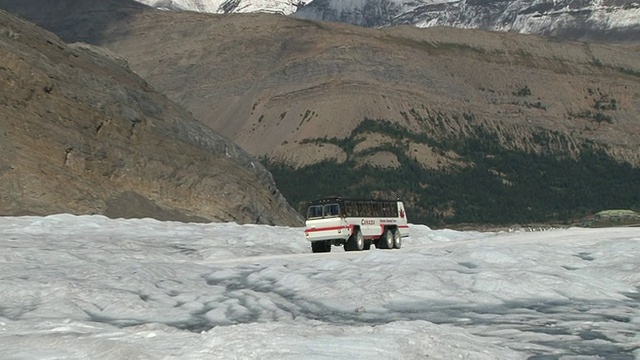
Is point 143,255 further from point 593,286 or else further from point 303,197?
point 303,197

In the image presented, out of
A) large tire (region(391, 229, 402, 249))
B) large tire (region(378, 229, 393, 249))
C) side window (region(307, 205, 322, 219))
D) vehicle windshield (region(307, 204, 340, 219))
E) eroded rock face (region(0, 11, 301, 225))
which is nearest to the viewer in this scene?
vehicle windshield (region(307, 204, 340, 219))

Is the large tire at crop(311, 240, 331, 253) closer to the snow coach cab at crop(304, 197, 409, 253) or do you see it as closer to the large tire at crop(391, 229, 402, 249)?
the snow coach cab at crop(304, 197, 409, 253)

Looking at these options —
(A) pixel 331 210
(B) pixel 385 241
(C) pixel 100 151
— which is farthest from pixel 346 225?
(C) pixel 100 151

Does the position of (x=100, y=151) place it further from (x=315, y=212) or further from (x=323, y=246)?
(x=323, y=246)

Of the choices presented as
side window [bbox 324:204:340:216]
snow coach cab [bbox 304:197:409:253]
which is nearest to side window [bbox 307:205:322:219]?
snow coach cab [bbox 304:197:409:253]

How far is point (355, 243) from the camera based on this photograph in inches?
1538

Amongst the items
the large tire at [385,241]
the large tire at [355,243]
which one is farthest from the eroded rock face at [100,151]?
the large tire at [355,243]

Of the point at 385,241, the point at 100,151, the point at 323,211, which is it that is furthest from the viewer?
the point at 100,151

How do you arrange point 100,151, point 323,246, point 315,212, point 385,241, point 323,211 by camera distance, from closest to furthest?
point 323,246 → point 323,211 → point 315,212 → point 385,241 → point 100,151

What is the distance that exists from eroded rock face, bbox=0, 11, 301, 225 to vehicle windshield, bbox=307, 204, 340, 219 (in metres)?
18.5

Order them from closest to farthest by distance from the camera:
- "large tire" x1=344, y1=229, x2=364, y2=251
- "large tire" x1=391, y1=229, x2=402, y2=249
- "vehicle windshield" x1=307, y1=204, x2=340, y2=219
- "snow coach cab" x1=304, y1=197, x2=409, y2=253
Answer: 1. "snow coach cab" x1=304, y1=197, x2=409, y2=253
2. "vehicle windshield" x1=307, y1=204, x2=340, y2=219
3. "large tire" x1=344, y1=229, x2=364, y2=251
4. "large tire" x1=391, y1=229, x2=402, y2=249

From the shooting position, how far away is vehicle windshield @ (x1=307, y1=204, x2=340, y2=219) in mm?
38625

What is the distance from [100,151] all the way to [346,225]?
2798 cm

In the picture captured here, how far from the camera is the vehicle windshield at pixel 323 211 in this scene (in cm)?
3862
